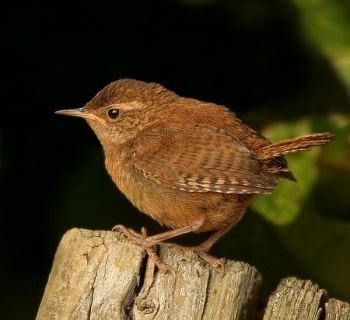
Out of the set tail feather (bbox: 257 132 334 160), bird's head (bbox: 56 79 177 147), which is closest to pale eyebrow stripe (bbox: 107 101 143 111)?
bird's head (bbox: 56 79 177 147)

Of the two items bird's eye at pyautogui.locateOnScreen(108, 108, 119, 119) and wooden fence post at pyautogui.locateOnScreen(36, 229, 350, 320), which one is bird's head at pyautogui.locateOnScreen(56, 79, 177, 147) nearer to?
bird's eye at pyautogui.locateOnScreen(108, 108, 119, 119)

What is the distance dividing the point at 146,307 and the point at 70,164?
83.7 inches

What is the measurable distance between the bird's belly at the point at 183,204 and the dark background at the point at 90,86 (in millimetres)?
1023

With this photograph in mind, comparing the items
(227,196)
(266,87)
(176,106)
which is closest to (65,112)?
(176,106)

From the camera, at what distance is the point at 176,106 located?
15.1 ft

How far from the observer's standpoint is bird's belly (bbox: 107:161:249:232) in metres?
4.31

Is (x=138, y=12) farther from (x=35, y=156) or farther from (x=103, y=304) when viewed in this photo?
(x=103, y=304)

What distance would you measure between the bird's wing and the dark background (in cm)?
108

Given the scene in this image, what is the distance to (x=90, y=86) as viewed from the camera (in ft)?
18.0

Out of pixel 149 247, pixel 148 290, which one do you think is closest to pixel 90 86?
pixel 149 247

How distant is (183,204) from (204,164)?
0.58 ft

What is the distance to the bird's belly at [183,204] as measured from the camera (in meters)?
4.31

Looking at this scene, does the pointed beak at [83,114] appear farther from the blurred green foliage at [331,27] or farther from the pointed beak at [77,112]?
the blurred green foliage at [331,27]

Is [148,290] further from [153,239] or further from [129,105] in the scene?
[129,105]
